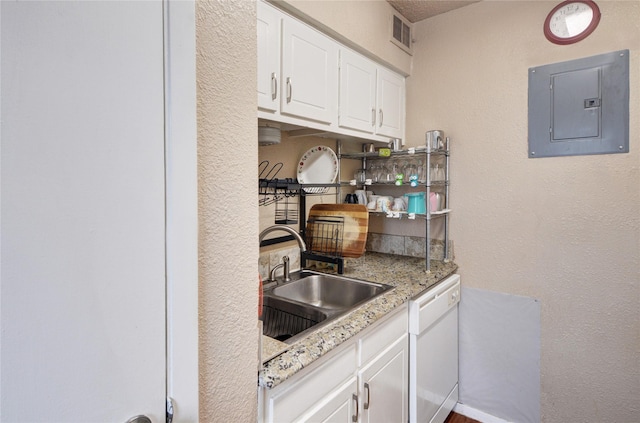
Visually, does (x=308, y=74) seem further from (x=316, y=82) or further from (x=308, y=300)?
(x=308, y=300)

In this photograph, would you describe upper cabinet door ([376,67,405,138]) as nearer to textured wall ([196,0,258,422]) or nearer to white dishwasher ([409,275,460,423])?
white dishwasher ([409,275,460,423])

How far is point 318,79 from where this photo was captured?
1.56 meters

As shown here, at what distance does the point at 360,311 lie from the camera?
1.30 m

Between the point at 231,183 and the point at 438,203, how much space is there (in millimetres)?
1693

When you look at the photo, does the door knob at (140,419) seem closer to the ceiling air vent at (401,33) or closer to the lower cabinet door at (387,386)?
the lower cabinet door at (387,386)

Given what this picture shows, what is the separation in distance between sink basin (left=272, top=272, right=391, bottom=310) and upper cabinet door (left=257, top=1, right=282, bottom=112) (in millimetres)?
857

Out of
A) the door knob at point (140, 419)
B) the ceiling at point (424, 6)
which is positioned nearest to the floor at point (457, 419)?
the door knob at point (140, 419)

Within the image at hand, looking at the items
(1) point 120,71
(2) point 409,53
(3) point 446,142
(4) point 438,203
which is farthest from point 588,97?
(1) point 120,71

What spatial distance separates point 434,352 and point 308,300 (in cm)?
72

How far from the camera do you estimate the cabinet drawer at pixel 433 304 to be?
156 cm

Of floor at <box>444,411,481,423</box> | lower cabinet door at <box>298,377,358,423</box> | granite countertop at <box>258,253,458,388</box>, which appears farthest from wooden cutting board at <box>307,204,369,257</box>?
floor at <box>444,411,481,423</box>

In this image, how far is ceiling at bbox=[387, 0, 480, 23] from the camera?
6.57ft

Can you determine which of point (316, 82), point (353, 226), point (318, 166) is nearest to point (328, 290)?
point (353, 226)

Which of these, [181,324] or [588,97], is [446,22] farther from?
[181,324]
